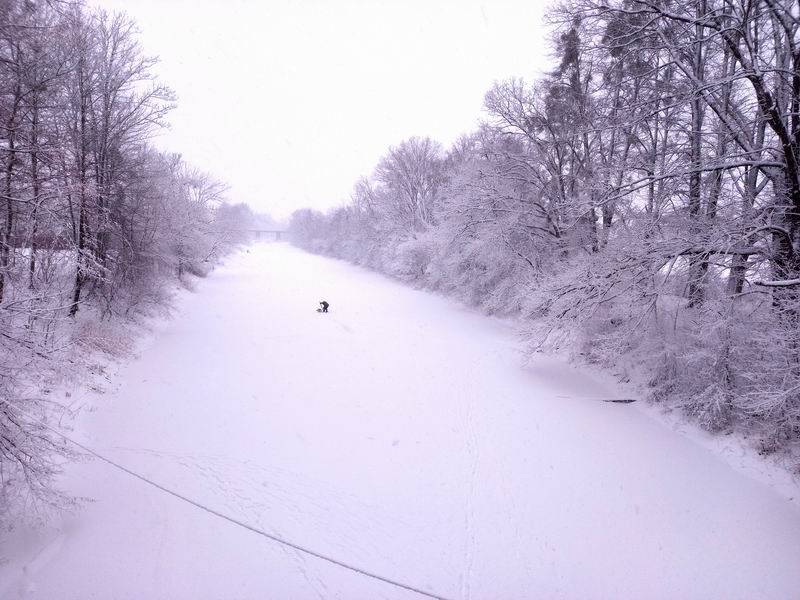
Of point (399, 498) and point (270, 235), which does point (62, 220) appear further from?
point (270, 235)

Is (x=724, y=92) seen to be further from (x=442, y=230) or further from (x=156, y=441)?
(x=442, y=230)

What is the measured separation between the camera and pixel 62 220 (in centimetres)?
554

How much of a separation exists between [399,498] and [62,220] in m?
6.54

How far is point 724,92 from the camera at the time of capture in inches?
259

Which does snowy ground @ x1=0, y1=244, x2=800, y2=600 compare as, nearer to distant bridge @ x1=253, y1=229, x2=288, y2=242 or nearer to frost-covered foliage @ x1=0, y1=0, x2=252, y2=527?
frost-covered foliage @ x1=0, y1=0, x2=252, y2=527

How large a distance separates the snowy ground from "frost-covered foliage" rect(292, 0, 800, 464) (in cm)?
144

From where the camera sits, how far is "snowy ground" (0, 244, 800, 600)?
4.13 meters

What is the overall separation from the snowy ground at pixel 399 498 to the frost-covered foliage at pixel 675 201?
144cm

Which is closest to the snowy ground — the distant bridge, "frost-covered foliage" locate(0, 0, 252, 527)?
"frost-covered foliage" locate(0, 0, 252, 527)

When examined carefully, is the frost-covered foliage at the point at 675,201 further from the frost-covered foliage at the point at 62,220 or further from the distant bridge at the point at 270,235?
the distant bridge at the point at 270,235

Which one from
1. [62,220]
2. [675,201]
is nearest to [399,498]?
[62,220]

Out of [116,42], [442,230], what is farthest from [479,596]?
[442,230]

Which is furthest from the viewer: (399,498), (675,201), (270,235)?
(270,235)

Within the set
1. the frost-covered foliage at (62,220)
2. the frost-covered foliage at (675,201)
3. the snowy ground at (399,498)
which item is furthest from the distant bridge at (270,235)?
the snowy ground at (399,498)
